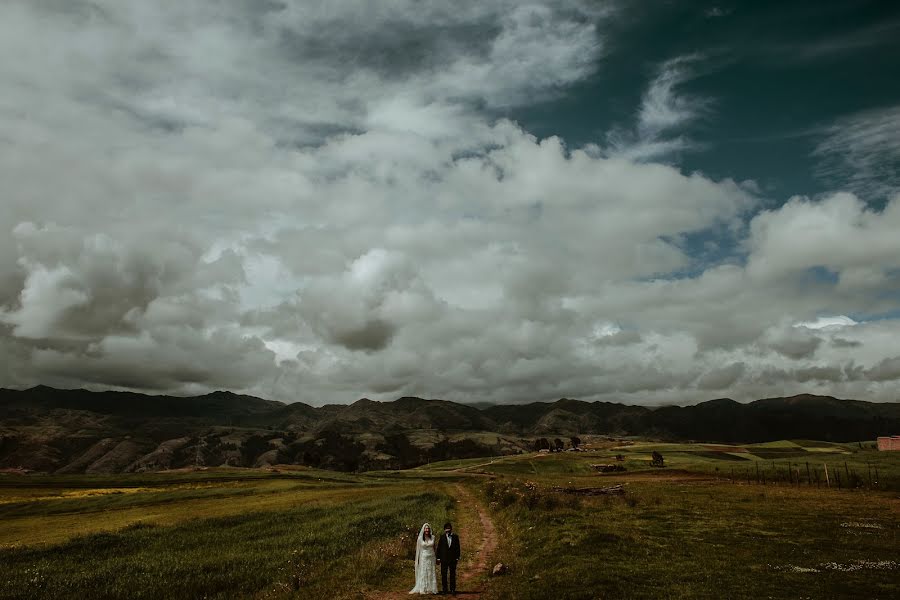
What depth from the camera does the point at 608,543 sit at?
111ft

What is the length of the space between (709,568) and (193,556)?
34.1 meters

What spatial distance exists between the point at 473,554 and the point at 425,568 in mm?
11444

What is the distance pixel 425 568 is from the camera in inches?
1035

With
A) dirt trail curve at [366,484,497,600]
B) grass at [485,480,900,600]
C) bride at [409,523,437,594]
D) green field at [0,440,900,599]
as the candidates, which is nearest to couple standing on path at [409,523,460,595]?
bride at [409,523,437,594]

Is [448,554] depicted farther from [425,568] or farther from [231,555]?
[231,555]

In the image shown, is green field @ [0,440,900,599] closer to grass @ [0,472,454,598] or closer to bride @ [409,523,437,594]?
grass @ [0,472,454,598]

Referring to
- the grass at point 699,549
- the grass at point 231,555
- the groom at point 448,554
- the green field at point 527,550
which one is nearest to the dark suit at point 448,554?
the groom at point 448,554

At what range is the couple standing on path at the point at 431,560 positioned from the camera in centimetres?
2619

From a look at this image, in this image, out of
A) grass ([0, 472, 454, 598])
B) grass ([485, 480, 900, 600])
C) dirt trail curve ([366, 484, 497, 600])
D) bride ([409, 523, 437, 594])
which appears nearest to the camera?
grass ([485, 480, 900, 600])

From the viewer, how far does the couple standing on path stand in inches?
1031

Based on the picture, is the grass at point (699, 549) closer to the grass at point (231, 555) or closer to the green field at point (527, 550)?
the green field at point (527, 550)

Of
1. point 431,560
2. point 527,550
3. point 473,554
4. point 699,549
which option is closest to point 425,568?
point 431,560

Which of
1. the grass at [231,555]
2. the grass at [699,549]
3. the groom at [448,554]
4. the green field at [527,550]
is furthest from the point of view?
the grass at [231,555]

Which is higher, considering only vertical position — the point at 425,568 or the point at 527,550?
the point at 425,568
